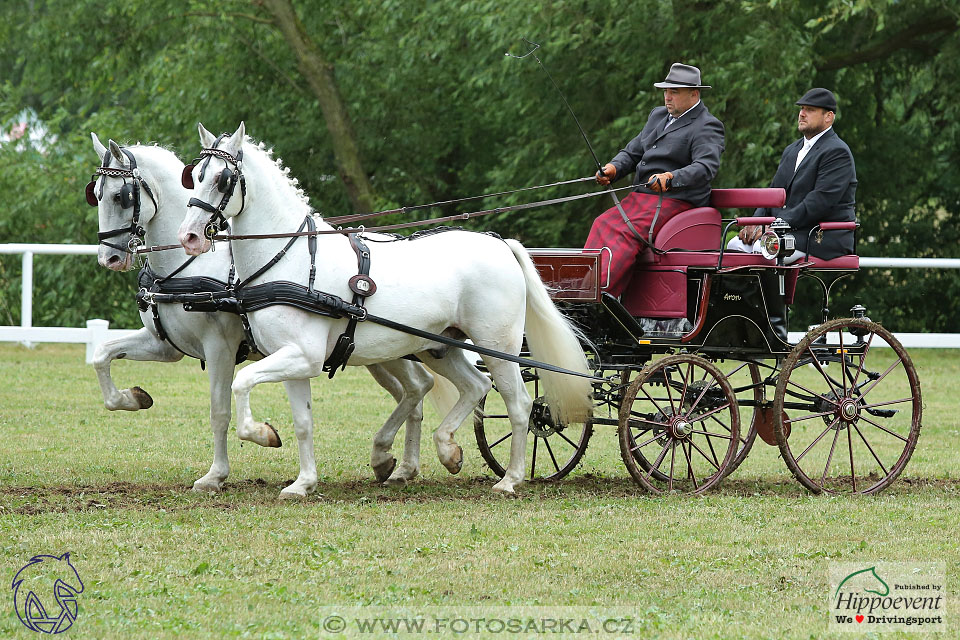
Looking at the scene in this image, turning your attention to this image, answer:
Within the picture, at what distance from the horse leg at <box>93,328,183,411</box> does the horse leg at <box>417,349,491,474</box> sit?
1558 millimetres

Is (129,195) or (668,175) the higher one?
(668,175)

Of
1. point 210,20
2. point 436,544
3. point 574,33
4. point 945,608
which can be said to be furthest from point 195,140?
point 945,608

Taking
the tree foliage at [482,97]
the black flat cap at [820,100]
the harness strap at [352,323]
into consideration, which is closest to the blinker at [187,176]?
the harness strap at [352,323]

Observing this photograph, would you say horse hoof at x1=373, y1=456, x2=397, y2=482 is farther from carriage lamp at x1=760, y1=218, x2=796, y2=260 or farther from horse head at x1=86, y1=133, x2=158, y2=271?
carriage lamp at x1=760, y1=218, x2=796, y2=260

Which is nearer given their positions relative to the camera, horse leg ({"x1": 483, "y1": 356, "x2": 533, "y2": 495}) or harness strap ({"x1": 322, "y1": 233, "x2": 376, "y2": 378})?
harness strap ({"x1": 322, "y1": 233, "x2": 376, "y2": 378})

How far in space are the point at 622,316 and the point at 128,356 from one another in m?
2.93

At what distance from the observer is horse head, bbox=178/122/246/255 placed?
6.63 metres

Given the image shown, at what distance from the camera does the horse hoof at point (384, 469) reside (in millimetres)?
7875

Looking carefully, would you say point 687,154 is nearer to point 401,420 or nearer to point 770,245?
point 770,245

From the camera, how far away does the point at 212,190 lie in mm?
6703

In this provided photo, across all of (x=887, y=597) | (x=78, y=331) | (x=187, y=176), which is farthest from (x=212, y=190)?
(x=78, y=331)

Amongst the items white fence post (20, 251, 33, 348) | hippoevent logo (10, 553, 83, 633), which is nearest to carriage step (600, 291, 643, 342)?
hippoevent logo (10, 553, 83, 633)

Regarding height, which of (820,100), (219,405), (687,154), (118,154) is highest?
(820,100)

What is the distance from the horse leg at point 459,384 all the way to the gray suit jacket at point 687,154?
150 cm
